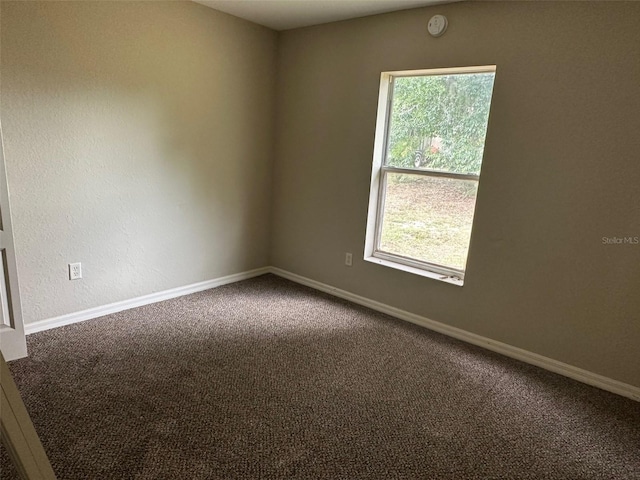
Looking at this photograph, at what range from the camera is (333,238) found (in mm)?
3729

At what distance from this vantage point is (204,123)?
11.2 ft

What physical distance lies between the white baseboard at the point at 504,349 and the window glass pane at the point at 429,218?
0.48m

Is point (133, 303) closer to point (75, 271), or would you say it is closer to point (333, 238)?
point (75, 271)

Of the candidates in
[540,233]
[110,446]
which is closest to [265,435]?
[110,446]

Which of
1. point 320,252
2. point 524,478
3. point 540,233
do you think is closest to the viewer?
point 524,478

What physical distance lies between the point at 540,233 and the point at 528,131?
657mm

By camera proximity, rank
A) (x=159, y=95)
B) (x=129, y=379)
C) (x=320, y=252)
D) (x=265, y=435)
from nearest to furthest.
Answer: (x=265, y=435) < (x=129, y=379) < (x=159, y=95) < (x=320, y=252)

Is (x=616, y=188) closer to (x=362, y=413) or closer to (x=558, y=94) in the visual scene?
(x=558, y=94)

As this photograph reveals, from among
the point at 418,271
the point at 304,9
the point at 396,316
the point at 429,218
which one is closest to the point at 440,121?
the point at 429,218

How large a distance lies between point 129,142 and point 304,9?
167cm

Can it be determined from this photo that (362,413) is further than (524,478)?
Yes

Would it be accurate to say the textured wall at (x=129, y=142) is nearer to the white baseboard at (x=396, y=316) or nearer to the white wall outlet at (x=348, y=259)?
the white baseboard at (x=396, y=316)

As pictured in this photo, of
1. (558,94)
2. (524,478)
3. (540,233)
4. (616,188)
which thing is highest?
(558,94)

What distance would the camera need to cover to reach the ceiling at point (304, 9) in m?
2.90
